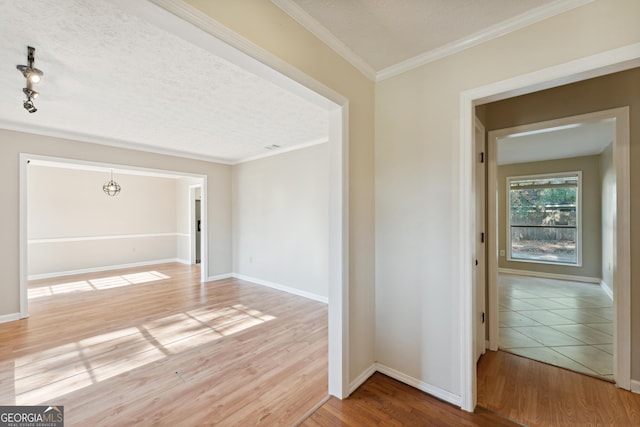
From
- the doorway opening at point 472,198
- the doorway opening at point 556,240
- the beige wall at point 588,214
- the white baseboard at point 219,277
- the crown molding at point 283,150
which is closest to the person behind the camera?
the doorway opening at point 472,198

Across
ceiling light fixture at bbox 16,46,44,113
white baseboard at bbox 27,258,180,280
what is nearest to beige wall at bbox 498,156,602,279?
ceiling light fixture at bbox 16,46,44,113

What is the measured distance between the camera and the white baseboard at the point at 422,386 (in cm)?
189

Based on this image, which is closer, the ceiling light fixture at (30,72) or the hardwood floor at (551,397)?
the hardwood floor at (551,397)

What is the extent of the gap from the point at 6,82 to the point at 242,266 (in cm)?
429

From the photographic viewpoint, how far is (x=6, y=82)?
7.98 ft

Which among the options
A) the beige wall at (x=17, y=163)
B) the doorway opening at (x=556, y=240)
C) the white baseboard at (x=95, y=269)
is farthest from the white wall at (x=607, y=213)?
the white baseboard at (x=95, y=269)

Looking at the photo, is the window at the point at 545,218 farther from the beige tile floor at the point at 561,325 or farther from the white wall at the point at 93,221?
the white wall at the point at 93,221

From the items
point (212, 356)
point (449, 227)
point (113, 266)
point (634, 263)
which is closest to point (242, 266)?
point (212, 356)

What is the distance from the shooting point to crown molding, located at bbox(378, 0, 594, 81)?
1534 mm

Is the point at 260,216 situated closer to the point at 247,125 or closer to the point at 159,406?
the point at 247,125

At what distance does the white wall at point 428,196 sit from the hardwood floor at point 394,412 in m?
0.12

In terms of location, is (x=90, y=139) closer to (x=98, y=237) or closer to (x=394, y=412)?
(x=98, y=237)

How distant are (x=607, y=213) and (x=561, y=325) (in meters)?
2.91

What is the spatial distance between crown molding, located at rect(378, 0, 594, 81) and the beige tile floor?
2.81 m
